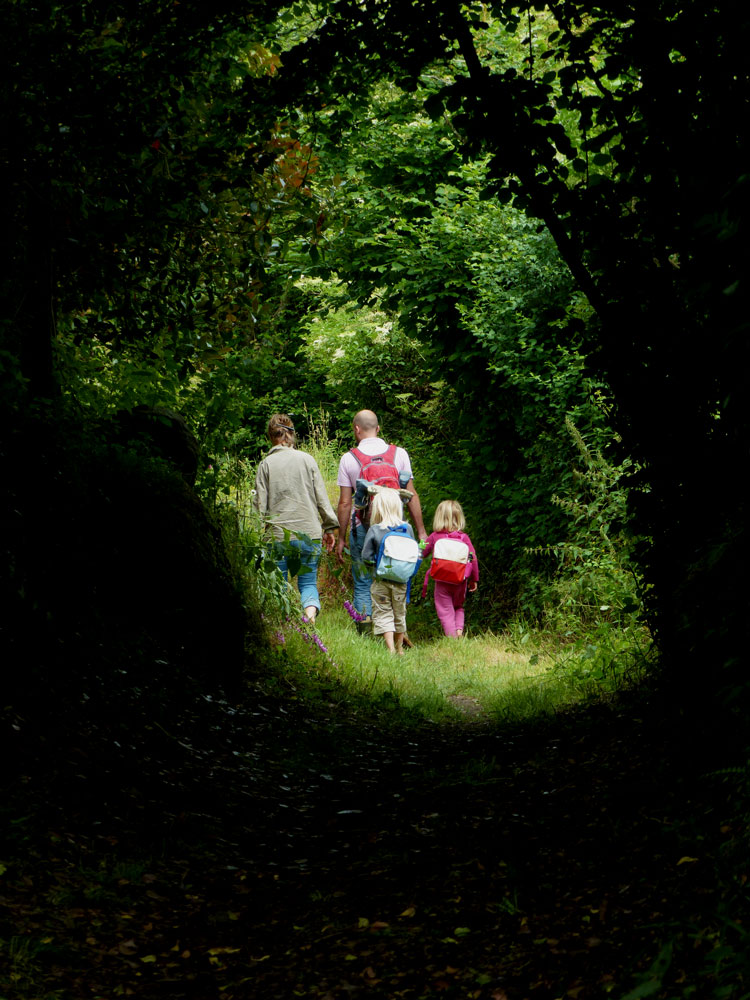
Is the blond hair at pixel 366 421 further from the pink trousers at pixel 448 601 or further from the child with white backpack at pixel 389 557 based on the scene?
the pink trousers at pixel 448 601

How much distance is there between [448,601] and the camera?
37.3ft

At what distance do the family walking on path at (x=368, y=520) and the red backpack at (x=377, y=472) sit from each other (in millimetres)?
11

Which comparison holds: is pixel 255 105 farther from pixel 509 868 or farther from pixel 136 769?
pixel 509 868

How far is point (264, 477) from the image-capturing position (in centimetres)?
964

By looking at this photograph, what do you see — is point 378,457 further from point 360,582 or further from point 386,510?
point 360,582

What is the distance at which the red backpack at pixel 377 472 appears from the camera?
10.8 metres

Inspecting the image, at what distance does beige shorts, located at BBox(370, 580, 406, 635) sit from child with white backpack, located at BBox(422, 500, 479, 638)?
2.62 feet

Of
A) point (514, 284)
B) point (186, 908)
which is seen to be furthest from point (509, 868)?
point (514, 284)

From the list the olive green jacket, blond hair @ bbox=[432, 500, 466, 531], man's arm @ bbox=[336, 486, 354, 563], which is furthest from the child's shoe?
the olive green jacket

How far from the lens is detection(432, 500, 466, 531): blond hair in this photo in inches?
448

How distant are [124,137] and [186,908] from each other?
142 inches

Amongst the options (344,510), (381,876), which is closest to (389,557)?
(344,510)

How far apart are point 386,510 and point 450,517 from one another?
1.27m

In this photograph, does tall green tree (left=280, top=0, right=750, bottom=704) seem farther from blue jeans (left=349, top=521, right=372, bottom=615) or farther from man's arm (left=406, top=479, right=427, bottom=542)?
man's arm (left=406, top=479, right=427, bottom=542)
